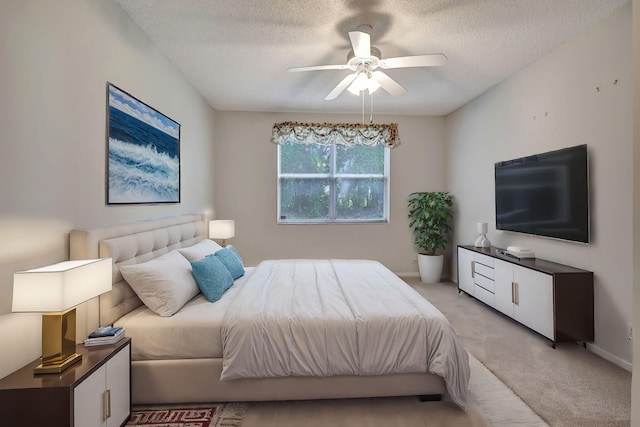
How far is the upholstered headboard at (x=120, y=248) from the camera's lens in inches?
72.6

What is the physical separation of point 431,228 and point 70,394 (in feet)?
15.2

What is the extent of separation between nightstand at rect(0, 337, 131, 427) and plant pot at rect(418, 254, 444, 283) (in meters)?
4.27

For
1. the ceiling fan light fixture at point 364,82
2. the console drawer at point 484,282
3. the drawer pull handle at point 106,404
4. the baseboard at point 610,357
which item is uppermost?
the ceiling fan light fixture at point 364,82

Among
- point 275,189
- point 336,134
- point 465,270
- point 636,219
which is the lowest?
point 465,270

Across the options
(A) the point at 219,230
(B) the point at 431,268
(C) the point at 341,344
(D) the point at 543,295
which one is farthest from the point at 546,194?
(A) the point at 219,230

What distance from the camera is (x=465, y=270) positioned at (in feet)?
14.0

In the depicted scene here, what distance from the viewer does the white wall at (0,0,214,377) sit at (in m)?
1.48

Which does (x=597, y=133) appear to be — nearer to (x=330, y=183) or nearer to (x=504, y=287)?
(x=504, y=287)

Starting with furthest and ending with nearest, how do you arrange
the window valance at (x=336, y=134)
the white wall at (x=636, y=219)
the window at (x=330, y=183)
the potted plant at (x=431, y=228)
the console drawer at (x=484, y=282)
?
the window at (x=330, y=183), the window valance at (x=336, y=134), the potted plant at (x=431, y=228), the console drawer at (x=484, y=282), the white wall at (x=636, y=219)

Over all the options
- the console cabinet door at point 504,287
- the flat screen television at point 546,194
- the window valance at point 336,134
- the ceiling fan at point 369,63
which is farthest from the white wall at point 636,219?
the window valance at point 336,134

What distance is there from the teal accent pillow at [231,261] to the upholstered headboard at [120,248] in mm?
463

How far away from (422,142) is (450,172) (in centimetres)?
68

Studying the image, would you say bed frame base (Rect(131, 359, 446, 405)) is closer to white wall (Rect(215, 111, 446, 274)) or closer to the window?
white wall (Rect(215, 111, 446, 274))

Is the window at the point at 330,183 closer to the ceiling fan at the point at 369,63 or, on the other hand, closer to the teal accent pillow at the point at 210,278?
the ceiling fan at the point at 369,63
